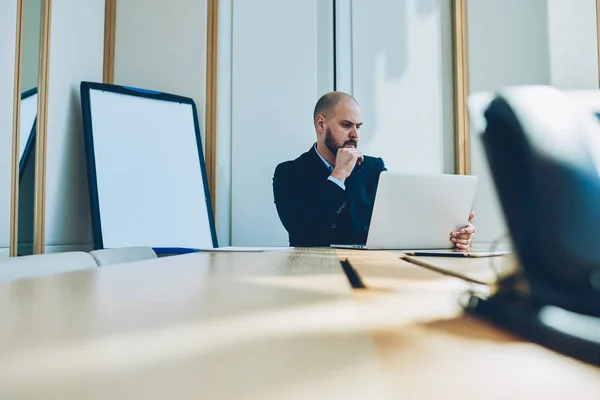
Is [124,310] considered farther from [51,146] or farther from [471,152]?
[471,152]

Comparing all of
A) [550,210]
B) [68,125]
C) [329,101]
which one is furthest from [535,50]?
[550,210]

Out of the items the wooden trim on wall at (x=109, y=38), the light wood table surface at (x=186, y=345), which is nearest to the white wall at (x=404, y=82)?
the wooden trim on wall at (x=109, y=38)

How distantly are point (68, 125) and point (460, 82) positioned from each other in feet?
7.79

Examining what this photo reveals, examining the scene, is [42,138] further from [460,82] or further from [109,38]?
[460,82]

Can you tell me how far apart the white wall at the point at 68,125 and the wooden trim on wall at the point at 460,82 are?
7.47ft

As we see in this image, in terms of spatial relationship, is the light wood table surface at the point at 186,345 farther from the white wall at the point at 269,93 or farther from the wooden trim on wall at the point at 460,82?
the wooden trim on wall at the point at 460,82

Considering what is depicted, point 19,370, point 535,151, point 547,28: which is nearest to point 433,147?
point 547,28

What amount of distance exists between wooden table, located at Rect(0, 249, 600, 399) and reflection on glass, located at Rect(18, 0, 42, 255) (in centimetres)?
196

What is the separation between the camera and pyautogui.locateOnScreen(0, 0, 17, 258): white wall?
1923 millimetres

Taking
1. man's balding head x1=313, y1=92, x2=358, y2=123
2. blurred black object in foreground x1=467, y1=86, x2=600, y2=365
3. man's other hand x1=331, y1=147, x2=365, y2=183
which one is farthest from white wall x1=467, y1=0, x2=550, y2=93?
blurred black object in foreground x1=467, y1=86, x2=600, y2=365

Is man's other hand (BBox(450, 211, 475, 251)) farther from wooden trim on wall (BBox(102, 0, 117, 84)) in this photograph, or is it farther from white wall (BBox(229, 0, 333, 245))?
wooden trim on wall (BBox(102, 0, 117, 84))

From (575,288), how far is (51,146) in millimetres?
2562

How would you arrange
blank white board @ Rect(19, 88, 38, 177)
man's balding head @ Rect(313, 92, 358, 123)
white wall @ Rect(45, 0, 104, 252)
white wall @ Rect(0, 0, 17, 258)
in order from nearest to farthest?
white wall @ Rect(0, 0, 17, 258), blank white board @ Rect(19, 88, 38, 177), white wall @ Rect(45, 0, 104, 252), man's balding head @ Rect(313, 92, 358, 123)

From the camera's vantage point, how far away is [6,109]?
6.40 ft
